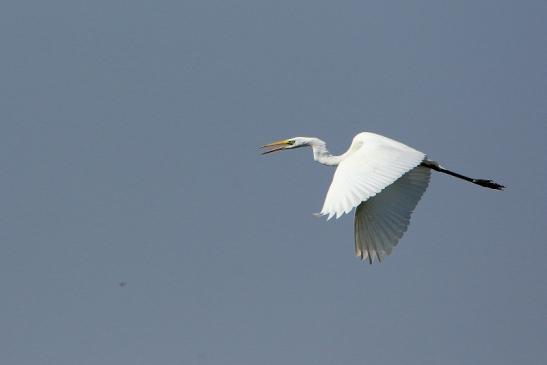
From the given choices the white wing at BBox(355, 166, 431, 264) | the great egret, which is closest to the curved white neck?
the great egret

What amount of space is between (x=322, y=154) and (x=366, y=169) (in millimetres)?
2258

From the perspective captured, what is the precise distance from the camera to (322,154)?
19609 millimetres

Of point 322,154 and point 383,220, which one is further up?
point 322,154

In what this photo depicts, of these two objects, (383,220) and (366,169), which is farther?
(383,220)

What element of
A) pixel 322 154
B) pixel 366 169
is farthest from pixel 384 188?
pixel 322 154

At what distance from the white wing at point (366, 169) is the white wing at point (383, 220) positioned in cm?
77

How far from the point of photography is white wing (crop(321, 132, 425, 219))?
53.8 feet

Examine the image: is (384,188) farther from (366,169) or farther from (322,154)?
(322,154)

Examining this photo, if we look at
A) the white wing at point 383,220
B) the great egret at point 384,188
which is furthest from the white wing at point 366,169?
the white wing at point 383,220

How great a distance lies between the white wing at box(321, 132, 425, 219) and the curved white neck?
0.23 m

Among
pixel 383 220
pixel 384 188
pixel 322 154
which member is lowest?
pixel 383 220

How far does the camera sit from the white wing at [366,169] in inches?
645

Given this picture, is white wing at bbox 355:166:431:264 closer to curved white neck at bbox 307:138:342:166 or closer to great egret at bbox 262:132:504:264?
great egret at bbox 262:132:504:264

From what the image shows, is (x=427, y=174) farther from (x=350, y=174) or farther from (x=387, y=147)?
(x=350, y=174)
